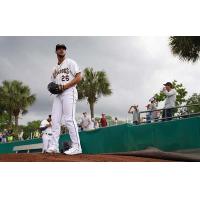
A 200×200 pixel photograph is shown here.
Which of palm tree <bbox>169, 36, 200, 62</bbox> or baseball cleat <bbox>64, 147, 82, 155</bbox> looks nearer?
baseball cleat <bbox>64, 147, 82, 155</bbox>

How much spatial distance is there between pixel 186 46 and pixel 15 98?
113 feet

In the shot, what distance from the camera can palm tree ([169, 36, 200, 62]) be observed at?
15.0m

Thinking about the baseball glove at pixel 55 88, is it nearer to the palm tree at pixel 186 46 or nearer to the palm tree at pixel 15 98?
the palm tree at pixel 186 46

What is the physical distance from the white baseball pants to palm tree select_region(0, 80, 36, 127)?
39.7 metres

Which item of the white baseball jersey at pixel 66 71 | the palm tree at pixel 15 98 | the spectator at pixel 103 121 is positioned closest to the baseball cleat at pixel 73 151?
the white baseball jersey at pixel 66 71

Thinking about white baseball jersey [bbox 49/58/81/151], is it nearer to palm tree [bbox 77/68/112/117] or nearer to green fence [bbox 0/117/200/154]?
green fence [bbox 0/117/200/154]

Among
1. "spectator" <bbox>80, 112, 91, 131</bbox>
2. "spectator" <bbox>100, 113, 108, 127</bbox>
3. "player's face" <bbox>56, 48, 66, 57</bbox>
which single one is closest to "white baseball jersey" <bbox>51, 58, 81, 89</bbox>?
"player's face" <bbox>56, 48, 66, 57</bbox>

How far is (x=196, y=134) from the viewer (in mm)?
8977

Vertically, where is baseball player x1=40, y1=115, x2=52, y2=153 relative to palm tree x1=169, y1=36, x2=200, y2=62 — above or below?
below

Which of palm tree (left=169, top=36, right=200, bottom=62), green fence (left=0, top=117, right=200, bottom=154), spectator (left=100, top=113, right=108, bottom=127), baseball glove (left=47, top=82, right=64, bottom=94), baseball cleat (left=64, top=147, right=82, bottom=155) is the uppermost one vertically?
palm tree (left=169, top=36, right=200, bottom=62)

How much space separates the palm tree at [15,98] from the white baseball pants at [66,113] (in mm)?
39693

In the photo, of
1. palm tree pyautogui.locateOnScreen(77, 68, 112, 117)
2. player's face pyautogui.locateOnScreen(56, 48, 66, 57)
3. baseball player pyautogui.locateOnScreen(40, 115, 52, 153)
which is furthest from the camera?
palm tree pyautogui.locateOnScreen(77, 68, 112, 117)

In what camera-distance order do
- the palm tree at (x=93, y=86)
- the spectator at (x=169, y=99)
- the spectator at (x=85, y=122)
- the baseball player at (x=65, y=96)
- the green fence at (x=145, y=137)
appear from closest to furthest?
1. the baseball player at (x=65, y=96)
2. the green fence at (x=145, y=137)
3. the spectator at (x=169, y=99)
4. the spectator at (x=85, y=122)
5. the palm tree at (x=93, y=86)

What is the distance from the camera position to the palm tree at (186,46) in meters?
15.0
